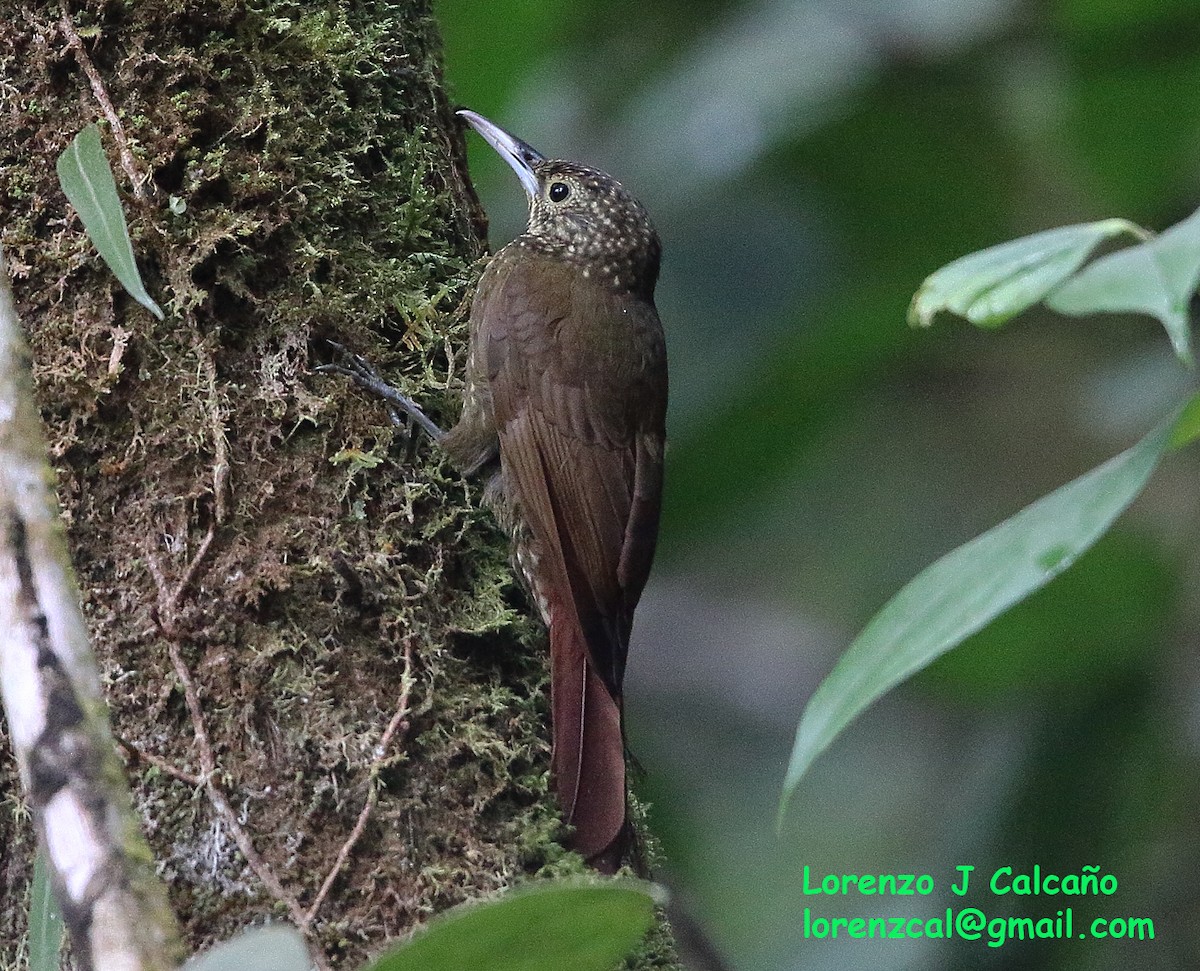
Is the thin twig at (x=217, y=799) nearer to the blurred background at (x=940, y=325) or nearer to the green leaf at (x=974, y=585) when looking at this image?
the blurred background at (x=940, y=325)

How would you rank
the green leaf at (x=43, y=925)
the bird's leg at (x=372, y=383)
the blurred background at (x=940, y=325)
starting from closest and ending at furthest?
1. the green leaf at (x=43, y=925)
2. the blurred background at (x=940, y=325)
3. the bird's leg at (x=372, y=383)

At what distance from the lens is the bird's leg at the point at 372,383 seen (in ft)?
8.52

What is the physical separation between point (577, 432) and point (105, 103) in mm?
1103

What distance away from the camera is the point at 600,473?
3.07m

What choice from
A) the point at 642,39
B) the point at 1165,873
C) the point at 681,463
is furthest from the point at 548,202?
the point at 1165,873

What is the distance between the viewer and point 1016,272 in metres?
1.24

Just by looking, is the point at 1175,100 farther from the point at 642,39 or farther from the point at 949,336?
the point at 642,39

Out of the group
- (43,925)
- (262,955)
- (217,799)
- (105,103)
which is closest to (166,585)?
(217,799)

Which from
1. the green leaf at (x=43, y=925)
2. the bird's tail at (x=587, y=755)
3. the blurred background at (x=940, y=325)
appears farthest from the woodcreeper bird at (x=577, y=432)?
the green leaf at (x=43, y=925)

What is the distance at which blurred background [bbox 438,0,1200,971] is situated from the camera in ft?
8.00

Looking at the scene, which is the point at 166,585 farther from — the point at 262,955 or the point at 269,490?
the point at 262,955

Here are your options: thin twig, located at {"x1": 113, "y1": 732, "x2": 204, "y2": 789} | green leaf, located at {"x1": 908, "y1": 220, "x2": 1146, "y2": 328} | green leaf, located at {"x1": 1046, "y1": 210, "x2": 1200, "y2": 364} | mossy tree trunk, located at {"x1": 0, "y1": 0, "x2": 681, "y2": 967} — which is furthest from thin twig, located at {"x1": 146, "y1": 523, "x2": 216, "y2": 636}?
green leaf, located at {"x1": 1046, "y1": 210, "x2": 1200, "y2": 364}

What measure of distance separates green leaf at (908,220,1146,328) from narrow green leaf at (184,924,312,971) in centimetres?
71

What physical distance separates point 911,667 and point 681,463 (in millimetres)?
1768
